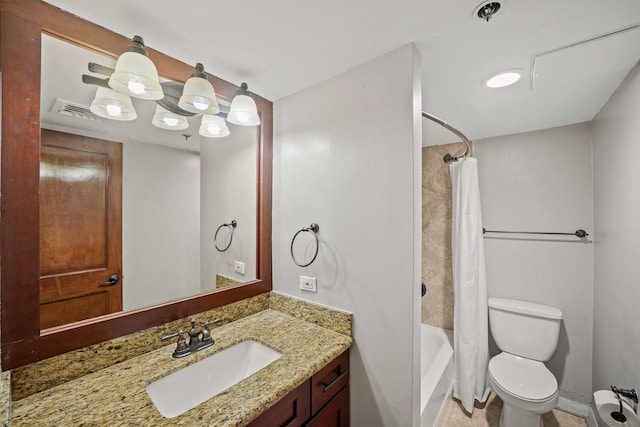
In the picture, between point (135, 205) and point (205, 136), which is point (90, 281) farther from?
point (205, 136)

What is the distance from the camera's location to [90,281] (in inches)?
41.9

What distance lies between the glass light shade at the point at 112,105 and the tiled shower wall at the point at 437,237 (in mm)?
2558

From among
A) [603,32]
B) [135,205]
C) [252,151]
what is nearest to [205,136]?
[252,151]

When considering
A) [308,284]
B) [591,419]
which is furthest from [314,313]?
[591,419]

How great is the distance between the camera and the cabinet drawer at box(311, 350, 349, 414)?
1111 millimetres

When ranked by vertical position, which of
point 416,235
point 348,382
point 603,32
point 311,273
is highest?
point 603,32

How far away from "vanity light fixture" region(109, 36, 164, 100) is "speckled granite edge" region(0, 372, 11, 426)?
1.11 meters

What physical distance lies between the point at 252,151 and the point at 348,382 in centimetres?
151

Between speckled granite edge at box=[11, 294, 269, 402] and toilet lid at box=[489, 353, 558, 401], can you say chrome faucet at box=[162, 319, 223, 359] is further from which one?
toilet lid at box=[489, 353, 558, 401]

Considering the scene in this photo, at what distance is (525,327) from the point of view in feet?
6.74

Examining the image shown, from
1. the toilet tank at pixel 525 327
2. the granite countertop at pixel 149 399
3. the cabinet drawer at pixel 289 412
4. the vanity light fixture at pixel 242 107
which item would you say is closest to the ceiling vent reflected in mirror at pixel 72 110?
the vanity light fixture at pixel 242 107

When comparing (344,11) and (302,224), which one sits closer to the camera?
(344,11)

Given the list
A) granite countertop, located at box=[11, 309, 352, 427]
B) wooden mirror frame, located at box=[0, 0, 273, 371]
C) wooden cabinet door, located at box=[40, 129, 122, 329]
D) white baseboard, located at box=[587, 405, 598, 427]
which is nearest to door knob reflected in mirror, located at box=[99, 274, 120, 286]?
wooden cabinet door, located at box=[40, 129, 122, 329]

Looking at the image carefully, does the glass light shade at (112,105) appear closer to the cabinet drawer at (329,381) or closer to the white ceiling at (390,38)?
the white ceiling at (390,38)
